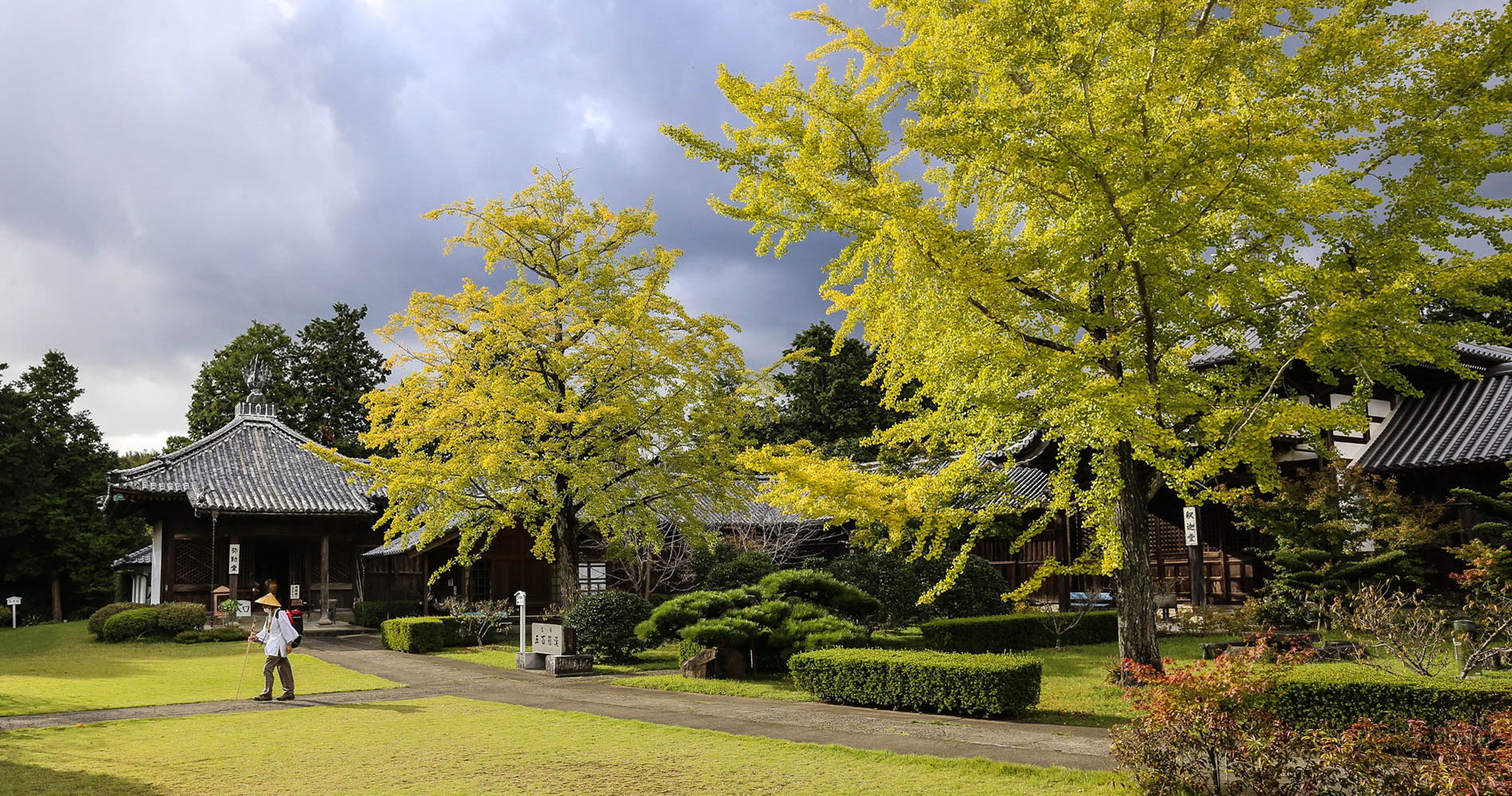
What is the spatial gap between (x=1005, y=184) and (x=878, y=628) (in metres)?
12.0

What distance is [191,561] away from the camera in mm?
28172

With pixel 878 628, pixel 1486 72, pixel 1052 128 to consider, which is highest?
pixel 1486 72

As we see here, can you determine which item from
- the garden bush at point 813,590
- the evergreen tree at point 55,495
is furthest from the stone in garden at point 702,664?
the evergreen tree at point 55,495

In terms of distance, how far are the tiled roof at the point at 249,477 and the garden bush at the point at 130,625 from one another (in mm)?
3062

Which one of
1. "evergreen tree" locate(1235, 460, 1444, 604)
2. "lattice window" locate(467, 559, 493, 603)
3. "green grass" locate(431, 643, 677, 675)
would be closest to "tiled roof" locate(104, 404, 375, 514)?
"lattice window" locate(467, 559, 493, 603)

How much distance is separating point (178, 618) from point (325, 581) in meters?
5.45

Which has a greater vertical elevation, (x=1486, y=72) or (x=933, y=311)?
(x=1486, y=72)

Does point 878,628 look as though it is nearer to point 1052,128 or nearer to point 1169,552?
point 1169,552

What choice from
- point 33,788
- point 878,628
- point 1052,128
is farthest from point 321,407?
point 1052,128

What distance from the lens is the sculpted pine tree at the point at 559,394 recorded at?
19.5 meters

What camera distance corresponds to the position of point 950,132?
9.38 metres

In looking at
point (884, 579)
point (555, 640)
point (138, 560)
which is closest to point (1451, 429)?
point (884, 579)

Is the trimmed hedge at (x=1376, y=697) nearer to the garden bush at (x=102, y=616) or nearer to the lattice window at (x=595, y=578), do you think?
the lattice window at (x=595, y=578)

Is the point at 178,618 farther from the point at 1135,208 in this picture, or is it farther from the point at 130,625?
the point at 1135,208
